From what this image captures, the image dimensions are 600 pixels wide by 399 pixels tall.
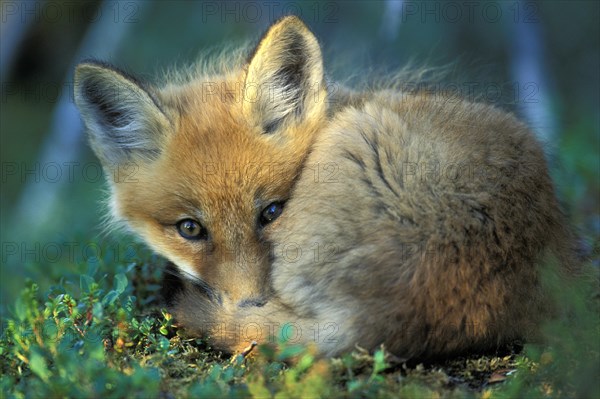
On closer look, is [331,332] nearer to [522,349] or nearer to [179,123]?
[522,349]

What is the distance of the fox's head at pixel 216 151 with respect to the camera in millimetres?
3617

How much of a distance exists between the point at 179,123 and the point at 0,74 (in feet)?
29.2

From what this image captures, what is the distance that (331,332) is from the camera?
9.90 ft

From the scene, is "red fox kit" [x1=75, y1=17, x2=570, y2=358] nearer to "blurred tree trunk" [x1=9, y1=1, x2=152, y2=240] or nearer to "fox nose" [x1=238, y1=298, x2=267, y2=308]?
"fox nose" [x1=238, y1=298, x2=267, y2=308]

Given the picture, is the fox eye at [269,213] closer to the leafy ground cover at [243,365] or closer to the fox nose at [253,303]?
the fox nose at [253,303]

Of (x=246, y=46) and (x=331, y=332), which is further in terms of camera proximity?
(x=246, y=46)

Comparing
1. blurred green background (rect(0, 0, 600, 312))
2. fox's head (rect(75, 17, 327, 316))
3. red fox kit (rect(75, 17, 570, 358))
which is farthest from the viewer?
blurred green background (rect(0, 0, 600, 312))

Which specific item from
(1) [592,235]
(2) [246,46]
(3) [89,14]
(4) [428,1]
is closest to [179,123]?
(2) [246,46]

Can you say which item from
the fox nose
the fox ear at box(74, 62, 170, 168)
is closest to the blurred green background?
the fox ear at box(74, 62, 170, 168)

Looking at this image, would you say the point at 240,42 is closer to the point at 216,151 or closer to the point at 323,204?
the point at 216,151

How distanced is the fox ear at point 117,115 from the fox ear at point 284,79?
56cm

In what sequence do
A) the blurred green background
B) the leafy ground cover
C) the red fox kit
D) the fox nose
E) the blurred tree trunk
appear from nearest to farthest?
the leafy ground cover, the red fox kit, the fox nose, the blurred green background, the blurred tree trunk

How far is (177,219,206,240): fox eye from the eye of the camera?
3.79 meters

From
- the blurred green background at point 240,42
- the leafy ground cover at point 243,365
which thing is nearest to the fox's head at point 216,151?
the leafy ground cover at point 243,365
